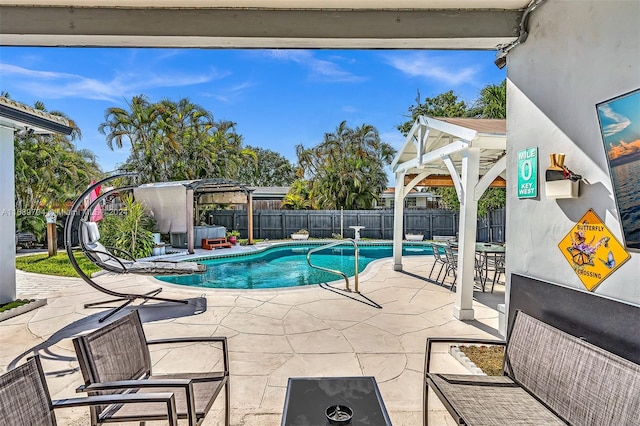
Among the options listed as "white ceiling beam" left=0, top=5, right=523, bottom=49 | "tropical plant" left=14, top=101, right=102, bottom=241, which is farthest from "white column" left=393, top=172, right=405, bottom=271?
"tropical plant" left=14, top=101, right=102, bottom=241

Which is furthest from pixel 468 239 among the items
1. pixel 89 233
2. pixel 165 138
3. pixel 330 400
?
pixel 165 138

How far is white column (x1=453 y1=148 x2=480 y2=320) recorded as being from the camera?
16.3 ft

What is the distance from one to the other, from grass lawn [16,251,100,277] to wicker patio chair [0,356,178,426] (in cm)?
829

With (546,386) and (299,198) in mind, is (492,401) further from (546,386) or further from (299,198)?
(299,198)

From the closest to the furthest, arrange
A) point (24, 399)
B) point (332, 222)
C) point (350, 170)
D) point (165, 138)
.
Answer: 1. point (24, 399)
2. point (165, 138)
3. point (332, 222)
4. point (350, 170)

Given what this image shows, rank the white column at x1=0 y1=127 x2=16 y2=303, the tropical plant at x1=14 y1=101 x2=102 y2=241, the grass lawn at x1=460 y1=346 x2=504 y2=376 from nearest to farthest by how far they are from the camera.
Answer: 1. the grass lawn at x1=460 y1=346 x2=504 y2=376
2. the white column at x1=0 y1=127 x2=16 y2=303
3. the tropical plant at x1=14 y1=101 x2=102 y2=241

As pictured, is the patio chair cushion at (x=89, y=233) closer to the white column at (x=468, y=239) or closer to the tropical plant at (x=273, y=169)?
the white column at (x=468, y=239)

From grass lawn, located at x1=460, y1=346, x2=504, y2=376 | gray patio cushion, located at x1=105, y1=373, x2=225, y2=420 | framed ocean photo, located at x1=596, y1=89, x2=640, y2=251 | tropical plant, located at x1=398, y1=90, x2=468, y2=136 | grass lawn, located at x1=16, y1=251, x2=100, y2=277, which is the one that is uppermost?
tropical plant, located at x1=398, y1=90, x2=468, y2=136

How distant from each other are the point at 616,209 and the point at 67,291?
8.54 meters

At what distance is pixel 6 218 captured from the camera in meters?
5.40

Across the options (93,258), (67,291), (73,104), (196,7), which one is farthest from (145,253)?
(73,104)

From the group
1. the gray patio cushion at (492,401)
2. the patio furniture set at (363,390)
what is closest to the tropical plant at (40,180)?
the patio furniture set at (363,390)

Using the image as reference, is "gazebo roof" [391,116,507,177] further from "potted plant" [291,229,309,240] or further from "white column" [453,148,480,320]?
"potted plant" [291,229,309,240]

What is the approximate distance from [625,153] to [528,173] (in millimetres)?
997
